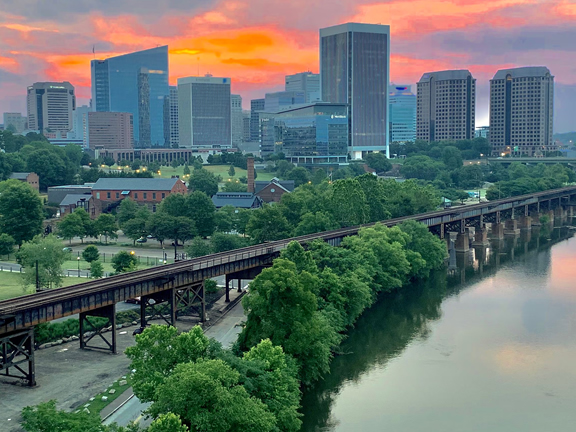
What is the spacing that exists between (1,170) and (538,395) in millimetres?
148588

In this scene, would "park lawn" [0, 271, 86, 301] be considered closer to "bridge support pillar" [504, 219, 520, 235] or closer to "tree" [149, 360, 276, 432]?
"tree" [149, 360, 276, 432]

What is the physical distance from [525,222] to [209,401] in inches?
5205

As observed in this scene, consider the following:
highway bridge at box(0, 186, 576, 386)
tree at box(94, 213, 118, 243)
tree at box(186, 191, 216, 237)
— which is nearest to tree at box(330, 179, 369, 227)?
highway bridge at box(0, 186, 576, 386)

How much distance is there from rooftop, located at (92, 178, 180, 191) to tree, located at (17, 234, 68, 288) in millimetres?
66125

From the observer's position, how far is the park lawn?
252 feet

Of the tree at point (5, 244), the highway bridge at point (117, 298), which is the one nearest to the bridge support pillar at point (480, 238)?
the highway bridge at point (117, 298)

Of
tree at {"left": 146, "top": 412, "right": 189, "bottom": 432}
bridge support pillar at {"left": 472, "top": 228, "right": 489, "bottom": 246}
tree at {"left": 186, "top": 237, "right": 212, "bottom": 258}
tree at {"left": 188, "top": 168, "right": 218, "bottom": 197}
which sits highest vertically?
tree at {"left": 188, "top": 168, "right": 218, "bottom": 197}

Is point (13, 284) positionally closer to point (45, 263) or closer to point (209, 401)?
point (45, 263)

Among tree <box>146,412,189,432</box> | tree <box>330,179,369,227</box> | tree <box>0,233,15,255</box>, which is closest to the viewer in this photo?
tree <box>146,412,189,432</box>

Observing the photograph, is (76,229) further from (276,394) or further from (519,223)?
(519,223)

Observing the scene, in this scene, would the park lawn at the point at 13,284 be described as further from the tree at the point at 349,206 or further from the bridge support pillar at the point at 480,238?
the bridge support pillar at the point at 480,238

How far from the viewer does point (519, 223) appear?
15900cm

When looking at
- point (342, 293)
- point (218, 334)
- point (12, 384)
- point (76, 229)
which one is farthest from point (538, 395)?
point (76, 229)

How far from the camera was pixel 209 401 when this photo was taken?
120ft
